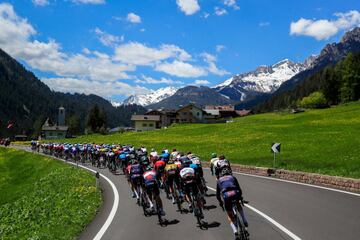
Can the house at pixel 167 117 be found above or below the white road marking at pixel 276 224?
above

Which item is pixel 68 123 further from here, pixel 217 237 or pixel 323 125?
pixel 217 237

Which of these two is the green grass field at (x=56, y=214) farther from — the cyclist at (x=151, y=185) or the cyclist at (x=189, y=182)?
the cyclist at (x=189, y=182)

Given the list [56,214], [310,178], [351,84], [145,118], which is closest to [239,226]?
[56,214]

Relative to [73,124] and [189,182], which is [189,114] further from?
[189,182]

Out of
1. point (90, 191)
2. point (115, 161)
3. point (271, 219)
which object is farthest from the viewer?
point (115, 161)

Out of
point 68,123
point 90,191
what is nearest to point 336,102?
point 90,191

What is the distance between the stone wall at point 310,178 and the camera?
1923cm

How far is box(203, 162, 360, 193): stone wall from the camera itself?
19234 millimetres

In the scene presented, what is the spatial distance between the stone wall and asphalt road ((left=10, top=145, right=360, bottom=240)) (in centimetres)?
124

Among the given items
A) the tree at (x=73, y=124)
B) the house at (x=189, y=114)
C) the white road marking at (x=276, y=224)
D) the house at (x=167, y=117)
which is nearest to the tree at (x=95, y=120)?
the house at (x=167, y=117)

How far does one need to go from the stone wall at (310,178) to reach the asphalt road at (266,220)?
124cm

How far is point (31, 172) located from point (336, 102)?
299 feet

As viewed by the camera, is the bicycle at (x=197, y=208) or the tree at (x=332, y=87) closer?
the bicycle at (x=197, y=208)

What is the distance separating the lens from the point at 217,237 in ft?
35.4
